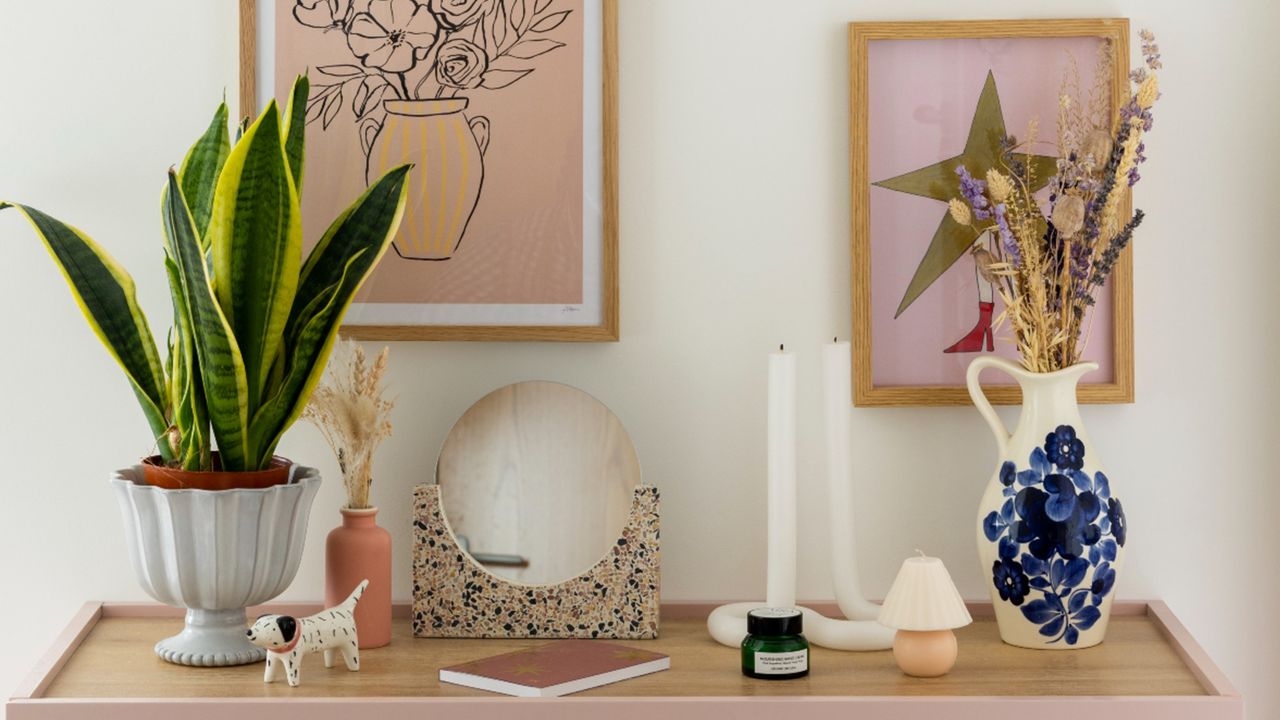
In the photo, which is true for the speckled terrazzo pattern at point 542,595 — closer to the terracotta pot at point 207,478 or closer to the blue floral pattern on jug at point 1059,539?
the terracotta pot at point 207,478

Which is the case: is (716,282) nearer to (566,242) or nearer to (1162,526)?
(566,242)

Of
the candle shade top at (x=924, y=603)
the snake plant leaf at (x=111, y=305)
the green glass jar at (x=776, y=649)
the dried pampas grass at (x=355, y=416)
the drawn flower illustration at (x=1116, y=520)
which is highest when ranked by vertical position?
the snake plant leaf at (x=111, y=305)

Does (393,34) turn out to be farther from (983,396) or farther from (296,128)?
(983,396)

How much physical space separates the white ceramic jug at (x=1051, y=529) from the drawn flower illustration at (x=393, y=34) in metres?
0.74

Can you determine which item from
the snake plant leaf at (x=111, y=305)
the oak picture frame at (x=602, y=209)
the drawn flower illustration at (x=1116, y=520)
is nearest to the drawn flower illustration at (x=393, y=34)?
the oak picture frame at (x=602, y=209)

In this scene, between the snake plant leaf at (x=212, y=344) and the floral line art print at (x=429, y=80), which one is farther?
the floral line art print at (x=429, y=80)

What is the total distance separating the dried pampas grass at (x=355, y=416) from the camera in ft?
3.84

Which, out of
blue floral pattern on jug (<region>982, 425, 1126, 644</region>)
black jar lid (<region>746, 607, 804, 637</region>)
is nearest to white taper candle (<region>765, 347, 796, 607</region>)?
black jar lid (<region>746, 607, 804, 637</region>)

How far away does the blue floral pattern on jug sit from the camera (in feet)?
3.71

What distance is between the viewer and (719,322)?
4.32 ft

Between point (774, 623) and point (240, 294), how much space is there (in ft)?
1.92

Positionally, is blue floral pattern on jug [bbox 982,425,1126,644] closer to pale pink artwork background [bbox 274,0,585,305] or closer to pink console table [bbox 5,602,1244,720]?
pink console table [bbox 5,602,1244,720]

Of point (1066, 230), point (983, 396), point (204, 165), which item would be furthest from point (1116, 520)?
point (204, 165)

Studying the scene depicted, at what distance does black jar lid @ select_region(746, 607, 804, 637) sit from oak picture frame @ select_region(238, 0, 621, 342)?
1.23ft
